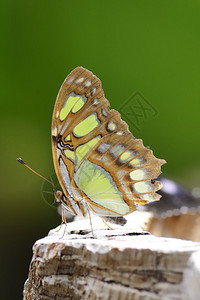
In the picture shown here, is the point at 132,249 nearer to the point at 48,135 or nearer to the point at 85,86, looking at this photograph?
the point at 85,86

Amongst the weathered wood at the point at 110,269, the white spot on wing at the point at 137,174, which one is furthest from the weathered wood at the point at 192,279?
the white spot on wing at the point at 137,174

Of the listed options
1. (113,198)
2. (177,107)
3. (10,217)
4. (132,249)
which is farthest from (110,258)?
(177,107)

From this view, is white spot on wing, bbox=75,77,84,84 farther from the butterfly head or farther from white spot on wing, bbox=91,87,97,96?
the butterfly head

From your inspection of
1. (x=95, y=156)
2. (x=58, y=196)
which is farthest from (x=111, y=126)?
(x=58, y=196)

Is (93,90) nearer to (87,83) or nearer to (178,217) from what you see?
(87,83)

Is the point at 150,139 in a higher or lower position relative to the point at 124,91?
lower
